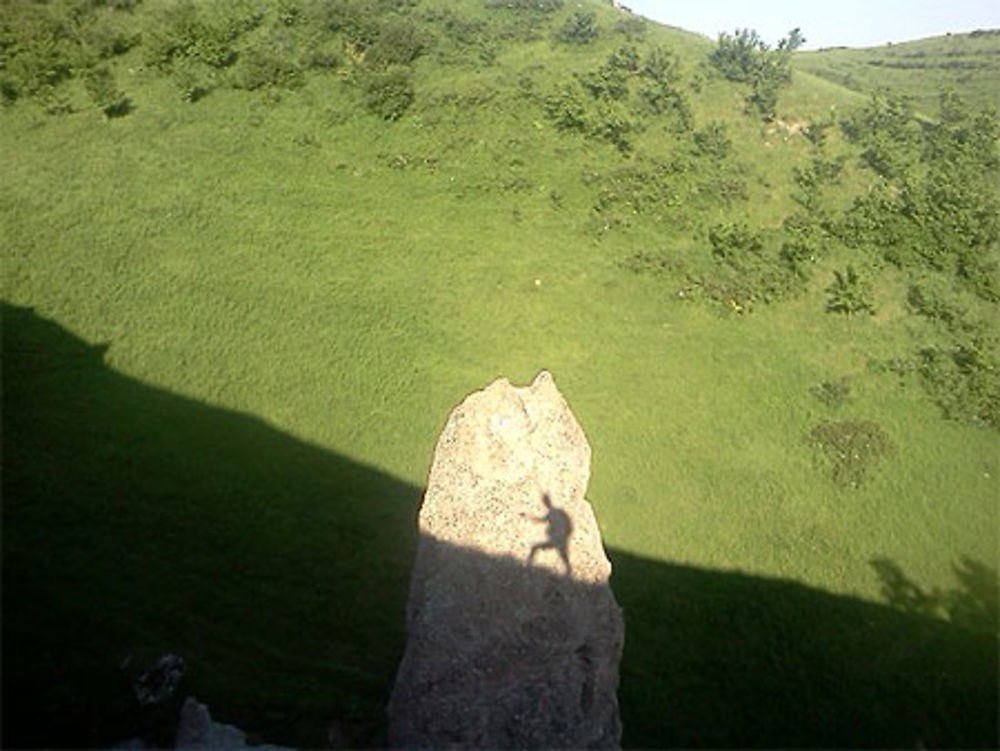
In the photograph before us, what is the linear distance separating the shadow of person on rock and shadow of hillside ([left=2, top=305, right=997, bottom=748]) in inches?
129

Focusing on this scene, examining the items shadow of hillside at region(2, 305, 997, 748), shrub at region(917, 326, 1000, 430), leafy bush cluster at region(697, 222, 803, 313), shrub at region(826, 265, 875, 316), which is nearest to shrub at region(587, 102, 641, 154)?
leafy bush cluster at region(697, 222, 803, 313)

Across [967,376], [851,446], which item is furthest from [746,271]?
[851,446]

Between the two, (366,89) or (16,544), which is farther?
(366,89)

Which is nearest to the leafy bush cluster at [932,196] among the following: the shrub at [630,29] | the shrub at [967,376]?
the shrub at [967,376]

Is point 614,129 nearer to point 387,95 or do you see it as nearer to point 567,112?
point 567,112

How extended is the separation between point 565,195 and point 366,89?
→ 810 centimetres

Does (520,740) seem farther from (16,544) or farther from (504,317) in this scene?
(504,317)

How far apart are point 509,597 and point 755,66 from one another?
27561mm

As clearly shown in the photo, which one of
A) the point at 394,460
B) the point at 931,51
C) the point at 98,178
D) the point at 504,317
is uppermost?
the point at 931,51

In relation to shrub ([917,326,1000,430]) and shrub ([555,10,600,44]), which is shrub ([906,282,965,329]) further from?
shrub ([555,10,600,44])

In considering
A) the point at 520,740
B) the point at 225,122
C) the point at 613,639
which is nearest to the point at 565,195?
the point at 225,122

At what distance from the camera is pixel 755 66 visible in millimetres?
29062

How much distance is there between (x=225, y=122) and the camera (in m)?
22.3

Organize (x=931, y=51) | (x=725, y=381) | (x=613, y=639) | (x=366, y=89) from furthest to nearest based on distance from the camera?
(x=931, y=51) < (x=366, y=89) < (x=725, y=381) < (x=613, y=639)
